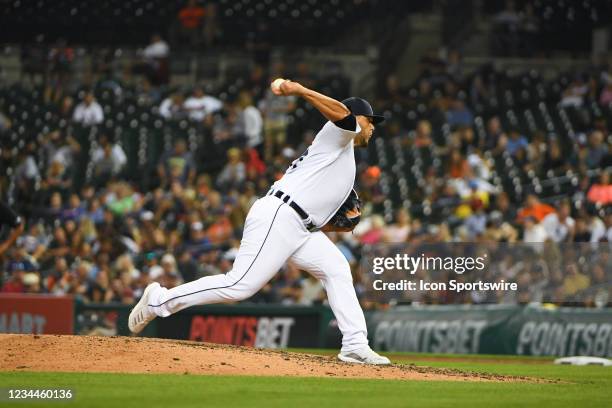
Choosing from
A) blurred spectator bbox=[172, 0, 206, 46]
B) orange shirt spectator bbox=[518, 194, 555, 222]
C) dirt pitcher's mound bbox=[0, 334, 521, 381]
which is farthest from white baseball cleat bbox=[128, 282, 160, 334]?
blurred spectator bbox=[172, 0, 206, 46]

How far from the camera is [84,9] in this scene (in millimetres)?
27922

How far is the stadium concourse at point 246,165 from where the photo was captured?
1673 centimetres

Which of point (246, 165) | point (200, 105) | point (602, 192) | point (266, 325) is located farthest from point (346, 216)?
point (200, 105)

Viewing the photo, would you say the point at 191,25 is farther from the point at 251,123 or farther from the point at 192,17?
the point at 251,123

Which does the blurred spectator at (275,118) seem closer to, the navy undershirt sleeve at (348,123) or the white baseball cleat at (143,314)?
the white baseball cleat at (143,314)

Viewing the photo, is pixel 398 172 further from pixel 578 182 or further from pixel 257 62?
pixel 257 62

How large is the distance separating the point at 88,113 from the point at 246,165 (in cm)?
384

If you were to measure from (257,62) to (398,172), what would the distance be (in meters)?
5.77

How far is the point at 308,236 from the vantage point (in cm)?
873

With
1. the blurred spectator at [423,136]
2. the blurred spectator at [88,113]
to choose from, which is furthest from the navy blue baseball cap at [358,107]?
the blurred spectator at [88,113]

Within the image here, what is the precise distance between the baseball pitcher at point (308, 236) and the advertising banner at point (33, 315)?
758cm

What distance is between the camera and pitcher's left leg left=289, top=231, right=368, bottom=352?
8.72 m

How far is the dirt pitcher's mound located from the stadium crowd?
17.7 feet

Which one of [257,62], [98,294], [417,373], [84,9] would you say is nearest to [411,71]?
[257,62]
